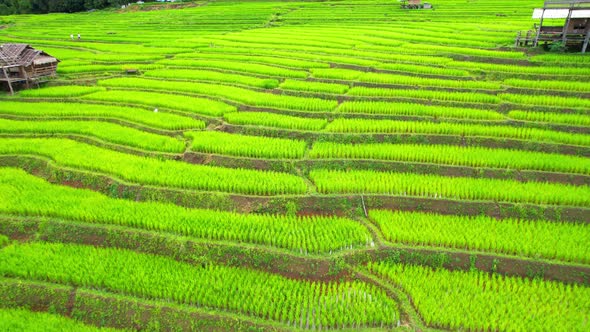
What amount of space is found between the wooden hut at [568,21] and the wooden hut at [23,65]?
2704 centimetres

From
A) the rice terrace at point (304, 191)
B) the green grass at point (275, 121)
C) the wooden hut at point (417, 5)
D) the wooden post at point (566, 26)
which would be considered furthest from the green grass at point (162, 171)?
the wooden hut at point (417, 5)

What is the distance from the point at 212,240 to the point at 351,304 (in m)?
3.96

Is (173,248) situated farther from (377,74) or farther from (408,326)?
(377,74)

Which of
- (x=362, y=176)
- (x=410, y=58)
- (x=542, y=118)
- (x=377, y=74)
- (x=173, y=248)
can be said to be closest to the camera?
(x=173, y=248)

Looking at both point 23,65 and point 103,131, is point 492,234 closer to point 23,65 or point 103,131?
point 103,131

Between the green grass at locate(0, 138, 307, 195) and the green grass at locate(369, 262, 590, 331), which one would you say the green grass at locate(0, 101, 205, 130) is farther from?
the green grass at locate(369, 262, 590, 331)

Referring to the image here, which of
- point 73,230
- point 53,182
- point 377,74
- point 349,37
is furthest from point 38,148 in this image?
point 349,37

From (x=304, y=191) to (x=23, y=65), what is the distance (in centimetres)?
1757

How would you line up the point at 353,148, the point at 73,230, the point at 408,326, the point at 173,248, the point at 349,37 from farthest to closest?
the point at 349,37 < the point at 353,148 < the point at 73,230 < the point at 173,248 < the point at 408,326

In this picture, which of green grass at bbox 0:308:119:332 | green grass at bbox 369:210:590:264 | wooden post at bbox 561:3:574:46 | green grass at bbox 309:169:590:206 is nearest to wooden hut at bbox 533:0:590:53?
wooden post at bbox 561:3:574:46

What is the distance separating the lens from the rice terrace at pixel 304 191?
7855mm

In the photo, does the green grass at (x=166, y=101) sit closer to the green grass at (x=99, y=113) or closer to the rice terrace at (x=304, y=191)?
the rice terrace at (x=304, y=191)

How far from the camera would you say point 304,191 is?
11500 mm

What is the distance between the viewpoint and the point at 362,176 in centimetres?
1198
